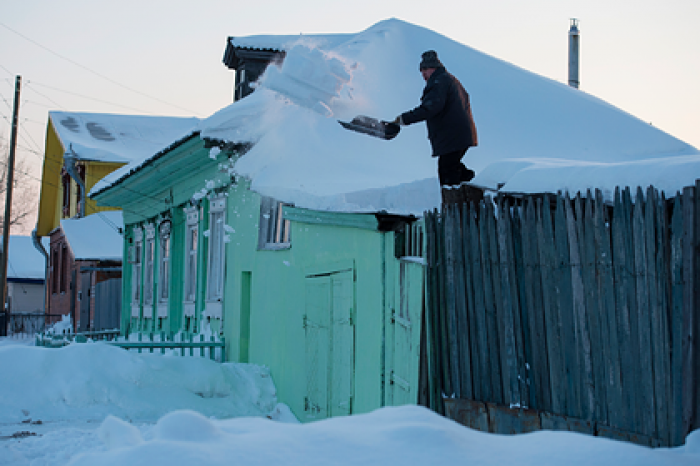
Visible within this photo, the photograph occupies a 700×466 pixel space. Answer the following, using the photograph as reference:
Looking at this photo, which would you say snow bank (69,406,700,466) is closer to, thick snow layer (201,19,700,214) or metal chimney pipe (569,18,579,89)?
thick snow layer (201,19,700,214)

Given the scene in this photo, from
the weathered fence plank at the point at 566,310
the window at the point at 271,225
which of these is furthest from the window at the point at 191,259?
the weathered fence plank at the point at 566,310

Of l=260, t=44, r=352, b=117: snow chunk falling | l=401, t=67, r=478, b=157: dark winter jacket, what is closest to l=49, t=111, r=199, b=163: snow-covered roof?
l=260, t=44, r=352, b=117: snow chunk falling

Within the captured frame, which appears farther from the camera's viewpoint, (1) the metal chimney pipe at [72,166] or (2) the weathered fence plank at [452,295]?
(1) the metal chimney pipe at [72,166]

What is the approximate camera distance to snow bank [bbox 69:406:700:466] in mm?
2338

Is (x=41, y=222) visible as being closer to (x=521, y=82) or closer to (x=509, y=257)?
(x=521, y=82)

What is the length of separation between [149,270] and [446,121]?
35.7ft

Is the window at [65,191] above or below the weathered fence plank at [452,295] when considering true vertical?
above

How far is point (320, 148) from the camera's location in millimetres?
10031

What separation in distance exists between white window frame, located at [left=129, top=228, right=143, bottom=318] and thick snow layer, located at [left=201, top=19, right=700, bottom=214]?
22.4 ft

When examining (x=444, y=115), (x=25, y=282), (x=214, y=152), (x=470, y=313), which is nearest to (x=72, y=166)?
(x=214, y=152)

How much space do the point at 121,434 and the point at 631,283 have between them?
249 cm

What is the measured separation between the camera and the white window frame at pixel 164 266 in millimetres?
14977

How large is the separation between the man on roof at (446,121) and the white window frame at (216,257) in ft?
19.1

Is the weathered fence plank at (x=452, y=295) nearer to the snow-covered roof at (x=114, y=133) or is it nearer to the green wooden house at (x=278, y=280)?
the green wooden house at (x=278, y=280)
